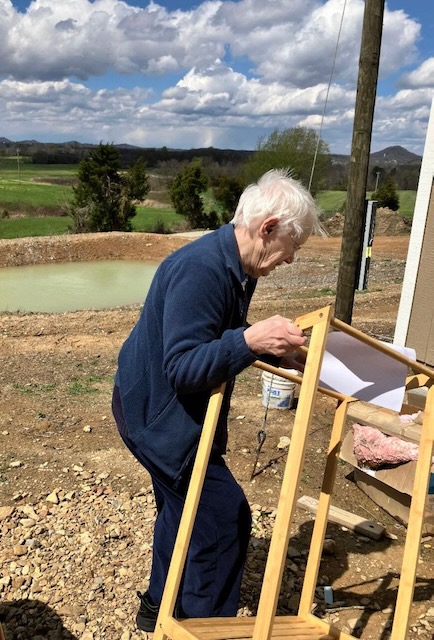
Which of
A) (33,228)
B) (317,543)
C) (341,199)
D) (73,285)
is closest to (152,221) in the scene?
(33,228)

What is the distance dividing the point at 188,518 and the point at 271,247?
1.00 m

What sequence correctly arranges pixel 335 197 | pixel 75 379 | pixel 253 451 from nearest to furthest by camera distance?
pixel 253 451, pixel 75 379, pixel 335 197

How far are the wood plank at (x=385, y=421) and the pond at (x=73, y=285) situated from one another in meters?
12.5

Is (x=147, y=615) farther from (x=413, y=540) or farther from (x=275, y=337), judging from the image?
(x=275, y=337)

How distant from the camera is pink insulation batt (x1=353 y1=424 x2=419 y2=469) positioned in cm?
414

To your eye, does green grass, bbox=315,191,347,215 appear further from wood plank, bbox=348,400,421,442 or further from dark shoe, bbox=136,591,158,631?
dark shoe, bbox=136,591,158,631

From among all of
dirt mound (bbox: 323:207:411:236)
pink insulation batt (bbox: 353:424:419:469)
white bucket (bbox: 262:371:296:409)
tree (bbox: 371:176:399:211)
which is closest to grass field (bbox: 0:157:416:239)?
tree (bbox: 371:176:399:211)

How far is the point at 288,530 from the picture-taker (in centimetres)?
183

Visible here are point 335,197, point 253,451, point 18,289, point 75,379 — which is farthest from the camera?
point 335,197

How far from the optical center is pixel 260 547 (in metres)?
3.76

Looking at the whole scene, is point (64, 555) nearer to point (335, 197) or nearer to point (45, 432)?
point (45, 432)

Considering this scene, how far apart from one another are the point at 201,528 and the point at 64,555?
4.98ft

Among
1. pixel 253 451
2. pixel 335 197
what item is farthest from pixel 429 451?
pixel 335 197

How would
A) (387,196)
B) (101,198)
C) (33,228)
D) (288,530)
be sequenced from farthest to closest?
(387,196)
(33,228)
(101,198)
(288,530)
